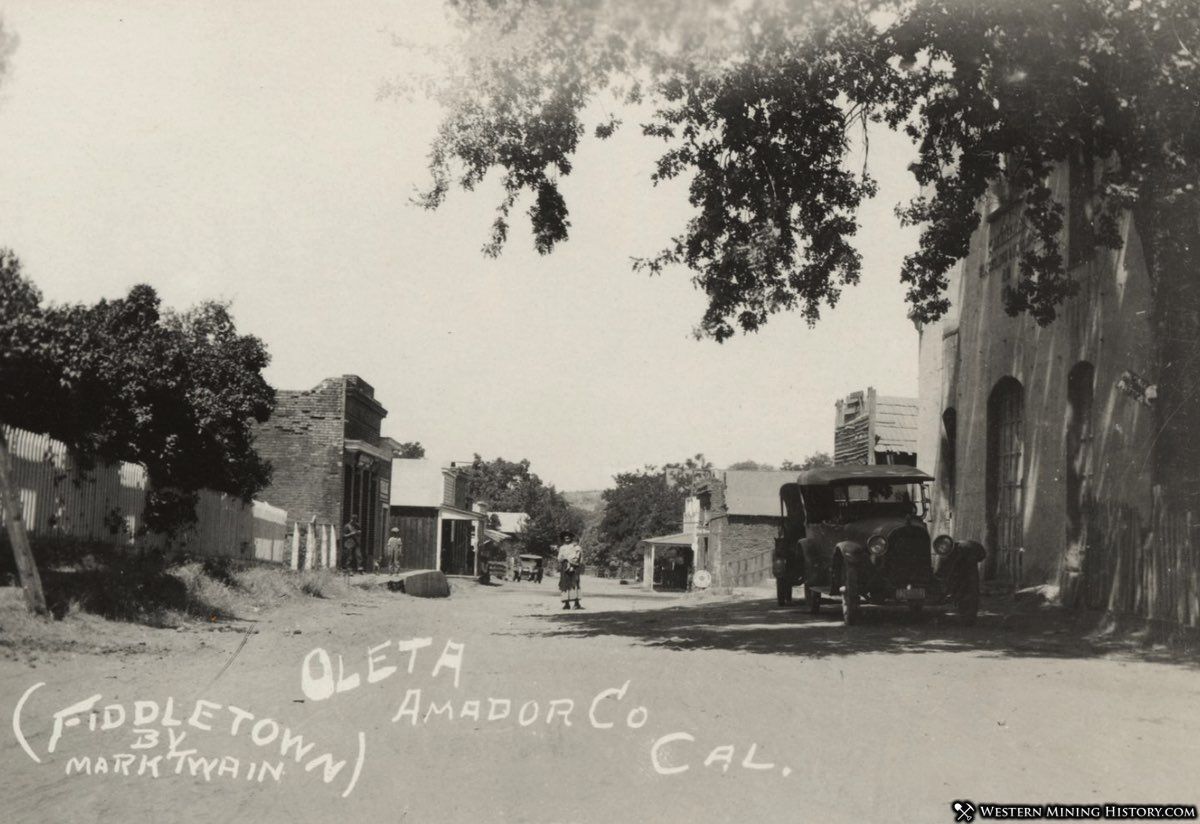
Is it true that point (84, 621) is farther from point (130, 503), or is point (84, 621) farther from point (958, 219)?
point (958, 219)

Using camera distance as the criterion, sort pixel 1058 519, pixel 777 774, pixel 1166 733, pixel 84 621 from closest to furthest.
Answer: pixel 777 774, pixel 1166 733, pixel 84 621, pixel 1058 519

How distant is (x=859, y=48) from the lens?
39.0 ft

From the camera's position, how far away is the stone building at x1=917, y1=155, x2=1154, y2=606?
13867 mm

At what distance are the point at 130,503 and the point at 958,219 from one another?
508 inches

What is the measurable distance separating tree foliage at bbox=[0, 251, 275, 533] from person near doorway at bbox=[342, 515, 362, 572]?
23.1 feet

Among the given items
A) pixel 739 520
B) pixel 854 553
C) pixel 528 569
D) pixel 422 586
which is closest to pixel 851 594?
pixel 854 553

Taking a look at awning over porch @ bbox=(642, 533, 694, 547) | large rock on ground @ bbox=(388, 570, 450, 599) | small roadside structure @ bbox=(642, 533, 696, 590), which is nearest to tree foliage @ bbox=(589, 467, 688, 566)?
small roadside structure @ bbox=(642, 533, 696, 590)

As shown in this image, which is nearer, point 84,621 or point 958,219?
point 84,621

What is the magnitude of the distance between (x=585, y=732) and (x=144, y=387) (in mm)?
11890

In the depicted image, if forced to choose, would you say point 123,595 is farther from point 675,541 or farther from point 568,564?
point 675,541

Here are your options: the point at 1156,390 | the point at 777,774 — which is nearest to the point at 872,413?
the point at 1156,390

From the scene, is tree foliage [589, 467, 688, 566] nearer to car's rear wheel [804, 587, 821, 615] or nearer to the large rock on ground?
the large rock on ground

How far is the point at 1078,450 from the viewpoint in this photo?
15.8 metres

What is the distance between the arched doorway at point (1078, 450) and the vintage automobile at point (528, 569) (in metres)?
47.6
